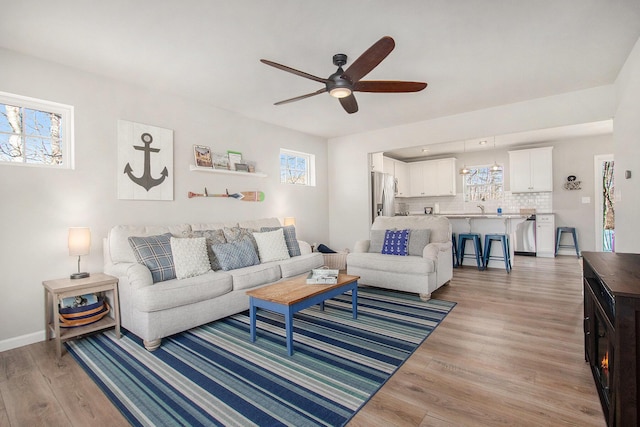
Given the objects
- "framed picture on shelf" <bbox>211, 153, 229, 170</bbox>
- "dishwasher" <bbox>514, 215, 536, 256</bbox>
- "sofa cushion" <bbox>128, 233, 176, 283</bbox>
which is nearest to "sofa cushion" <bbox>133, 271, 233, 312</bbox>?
"sofa cushion" <bbox>128, 233, 176, 283</bbox>

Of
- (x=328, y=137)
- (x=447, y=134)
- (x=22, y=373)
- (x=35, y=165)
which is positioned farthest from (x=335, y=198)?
(x=22, y=373)

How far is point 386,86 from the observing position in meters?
2.81

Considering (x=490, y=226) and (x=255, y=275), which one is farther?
(x=490, y=226)

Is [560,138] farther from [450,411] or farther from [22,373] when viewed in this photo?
[22,373]

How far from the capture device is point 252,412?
1762mm

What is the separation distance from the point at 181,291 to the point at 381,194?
4.46m

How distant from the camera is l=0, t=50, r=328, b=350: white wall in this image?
2.75m

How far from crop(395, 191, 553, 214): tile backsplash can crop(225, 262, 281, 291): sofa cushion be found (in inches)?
222

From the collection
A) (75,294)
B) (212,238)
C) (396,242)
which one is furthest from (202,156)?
(396,242)

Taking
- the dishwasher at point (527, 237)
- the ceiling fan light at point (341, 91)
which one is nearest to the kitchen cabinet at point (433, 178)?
the dishwasher at point (527, 237)

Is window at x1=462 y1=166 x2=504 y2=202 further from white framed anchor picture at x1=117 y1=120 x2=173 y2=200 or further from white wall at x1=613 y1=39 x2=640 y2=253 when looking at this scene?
white framed anchor picture at x1=117 y1=120 x2=173 y2=200

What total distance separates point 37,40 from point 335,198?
4.64 m

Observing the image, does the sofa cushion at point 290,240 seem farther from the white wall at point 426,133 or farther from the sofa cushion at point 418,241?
the white wall at point 426,133

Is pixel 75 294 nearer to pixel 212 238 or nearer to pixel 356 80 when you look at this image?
pixel 212 238
